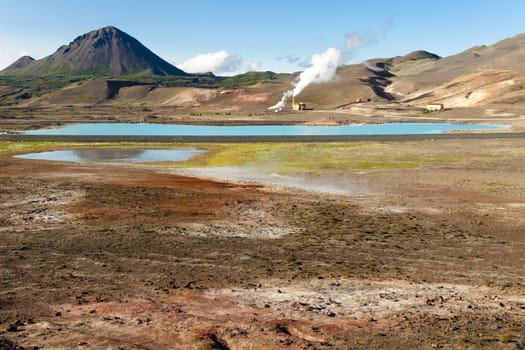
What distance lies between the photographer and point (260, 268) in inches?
656

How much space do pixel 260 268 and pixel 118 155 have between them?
4535cm

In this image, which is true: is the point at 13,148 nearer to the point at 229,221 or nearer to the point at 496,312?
the point at 229,221

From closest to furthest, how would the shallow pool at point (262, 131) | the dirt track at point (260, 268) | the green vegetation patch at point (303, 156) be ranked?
the dirt track at point (260, 268) → the green vegetation patch at point (303, 156) → the shallow pool at point (262, 131)

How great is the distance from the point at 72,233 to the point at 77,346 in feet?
36.8

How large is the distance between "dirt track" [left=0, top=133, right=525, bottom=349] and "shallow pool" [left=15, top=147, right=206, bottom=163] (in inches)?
900

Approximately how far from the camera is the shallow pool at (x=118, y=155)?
54625 millimetres

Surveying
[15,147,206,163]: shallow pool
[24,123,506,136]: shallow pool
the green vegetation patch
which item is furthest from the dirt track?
[24,123,506,136]: shallow pool

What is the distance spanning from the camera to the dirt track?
11.5 m

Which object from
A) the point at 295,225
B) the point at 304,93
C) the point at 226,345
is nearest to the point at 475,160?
the point at 295,225

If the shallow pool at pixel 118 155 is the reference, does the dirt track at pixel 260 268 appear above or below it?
below

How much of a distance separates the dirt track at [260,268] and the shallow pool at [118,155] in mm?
22857

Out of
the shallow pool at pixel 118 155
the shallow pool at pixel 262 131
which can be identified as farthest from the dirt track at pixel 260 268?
the shallow pool at pixel 262 131

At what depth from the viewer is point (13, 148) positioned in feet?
211

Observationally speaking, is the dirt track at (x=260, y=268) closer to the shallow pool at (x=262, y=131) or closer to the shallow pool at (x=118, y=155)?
the shallow pool at (x=118, y=155)
